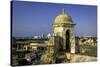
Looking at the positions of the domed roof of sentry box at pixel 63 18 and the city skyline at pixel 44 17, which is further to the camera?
the domed roof of sentry box at pixel 63 18

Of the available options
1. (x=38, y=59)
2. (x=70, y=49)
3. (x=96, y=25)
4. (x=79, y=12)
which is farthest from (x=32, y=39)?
(x=96, y=25)

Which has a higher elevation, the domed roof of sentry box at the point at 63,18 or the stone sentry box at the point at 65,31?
the domed roof of sentry box at the point at 63,18

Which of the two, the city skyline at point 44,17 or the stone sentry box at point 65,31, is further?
the stone sentry box at point 65,31

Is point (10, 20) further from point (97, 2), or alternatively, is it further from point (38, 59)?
point (97, 2)

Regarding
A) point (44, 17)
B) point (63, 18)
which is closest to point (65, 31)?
point (63, 18)

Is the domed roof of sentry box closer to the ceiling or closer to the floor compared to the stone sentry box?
Answer: closer to the ceiling

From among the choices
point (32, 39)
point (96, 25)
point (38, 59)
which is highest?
point (96, 25)

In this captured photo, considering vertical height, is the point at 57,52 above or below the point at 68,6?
below

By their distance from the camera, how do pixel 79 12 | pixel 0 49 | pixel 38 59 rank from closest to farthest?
pixel 0 49
pixel 38 59
pixel 79 12
